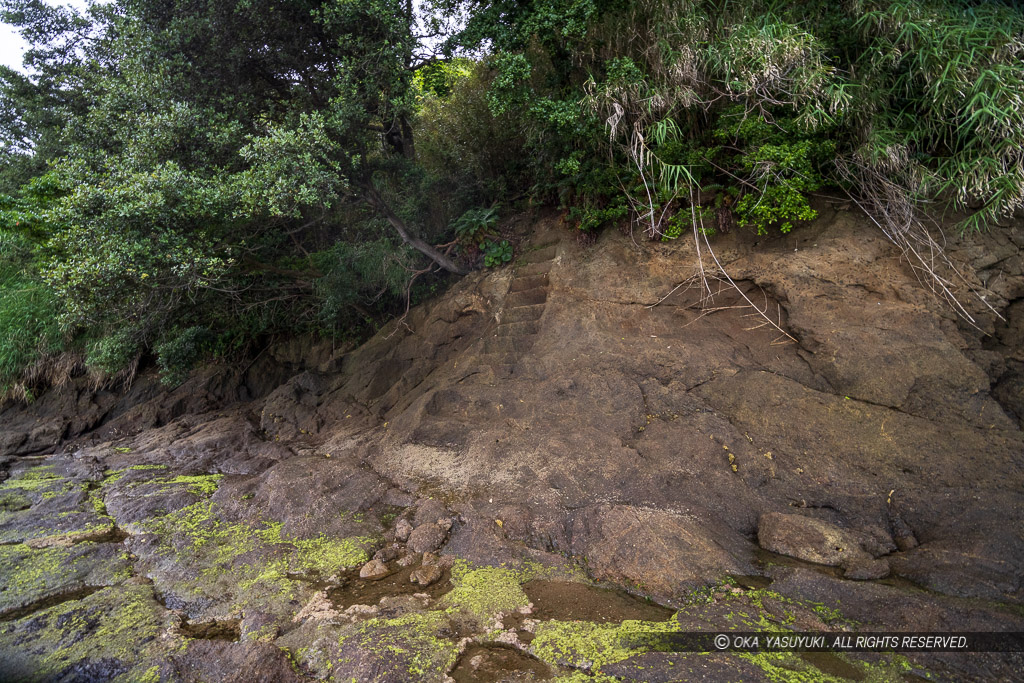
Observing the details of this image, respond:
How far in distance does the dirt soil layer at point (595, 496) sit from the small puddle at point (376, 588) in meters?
0.03

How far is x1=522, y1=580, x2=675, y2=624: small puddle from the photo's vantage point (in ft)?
11.8

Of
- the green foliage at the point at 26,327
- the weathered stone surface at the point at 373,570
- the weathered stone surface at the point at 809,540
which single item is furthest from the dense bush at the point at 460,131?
the weathered stone surface at the point at 373,570

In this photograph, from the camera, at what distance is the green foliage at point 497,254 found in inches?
303

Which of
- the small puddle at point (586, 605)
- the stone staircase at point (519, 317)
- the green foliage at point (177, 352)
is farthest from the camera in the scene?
the green foliage at point (177, 352)

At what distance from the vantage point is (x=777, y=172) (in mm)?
5695

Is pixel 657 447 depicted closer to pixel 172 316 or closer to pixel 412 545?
pixel 412 545

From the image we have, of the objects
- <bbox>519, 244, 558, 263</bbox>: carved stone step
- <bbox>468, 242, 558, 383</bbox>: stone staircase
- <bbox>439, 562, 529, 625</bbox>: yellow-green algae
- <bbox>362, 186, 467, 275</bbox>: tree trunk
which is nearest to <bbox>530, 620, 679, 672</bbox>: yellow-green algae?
<bbox>439, 562, 529, 625</bbox>: yellow-green algae

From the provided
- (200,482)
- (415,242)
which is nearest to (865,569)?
(200,482)

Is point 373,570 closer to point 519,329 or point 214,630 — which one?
point 214,630

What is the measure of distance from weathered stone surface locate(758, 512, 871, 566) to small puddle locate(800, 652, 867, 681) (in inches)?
37.1

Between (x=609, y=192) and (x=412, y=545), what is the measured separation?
4.25m

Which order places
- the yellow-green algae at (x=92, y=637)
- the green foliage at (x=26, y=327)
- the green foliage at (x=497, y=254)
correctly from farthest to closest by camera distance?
the green foliage at (x=26, y=327) < the green foliage at (x=497, y=254) < the yellow-green algae at (x=92, y=637)

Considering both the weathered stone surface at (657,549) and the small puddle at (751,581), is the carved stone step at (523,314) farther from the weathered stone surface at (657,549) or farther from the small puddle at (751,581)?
the small puddle at (751,581)

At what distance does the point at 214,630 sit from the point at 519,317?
4368mm
